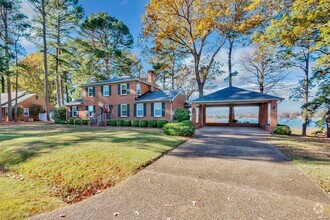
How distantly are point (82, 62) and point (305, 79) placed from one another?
27.5m

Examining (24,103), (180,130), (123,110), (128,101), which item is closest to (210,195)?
(180,130)

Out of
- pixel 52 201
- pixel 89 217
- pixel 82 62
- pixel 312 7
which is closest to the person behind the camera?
pixel 89 217

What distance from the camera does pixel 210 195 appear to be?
363 centimetres

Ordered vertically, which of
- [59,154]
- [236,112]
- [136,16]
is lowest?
[59,154]

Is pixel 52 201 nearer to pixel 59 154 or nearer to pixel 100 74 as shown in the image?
pixel 59 154

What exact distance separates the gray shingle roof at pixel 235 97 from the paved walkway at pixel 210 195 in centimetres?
836

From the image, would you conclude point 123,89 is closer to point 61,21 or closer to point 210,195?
point 61,21

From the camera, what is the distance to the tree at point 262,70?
18.6 metres

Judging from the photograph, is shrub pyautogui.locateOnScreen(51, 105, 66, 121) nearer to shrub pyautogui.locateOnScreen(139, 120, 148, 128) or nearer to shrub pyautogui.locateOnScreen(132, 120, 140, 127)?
shrub pyautogui.locateOnScreen(132, 120, 140, 127)

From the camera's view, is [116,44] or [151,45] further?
[116,44]

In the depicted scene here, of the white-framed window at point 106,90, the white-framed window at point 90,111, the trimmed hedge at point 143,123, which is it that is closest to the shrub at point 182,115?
the trimmed hedge at point 143,123

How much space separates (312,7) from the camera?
7062mm

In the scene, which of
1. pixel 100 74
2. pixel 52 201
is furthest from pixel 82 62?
pixel 52 201

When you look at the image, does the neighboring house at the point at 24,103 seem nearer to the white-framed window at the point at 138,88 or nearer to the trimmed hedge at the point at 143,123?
the white-framed window at the point at 138,88
